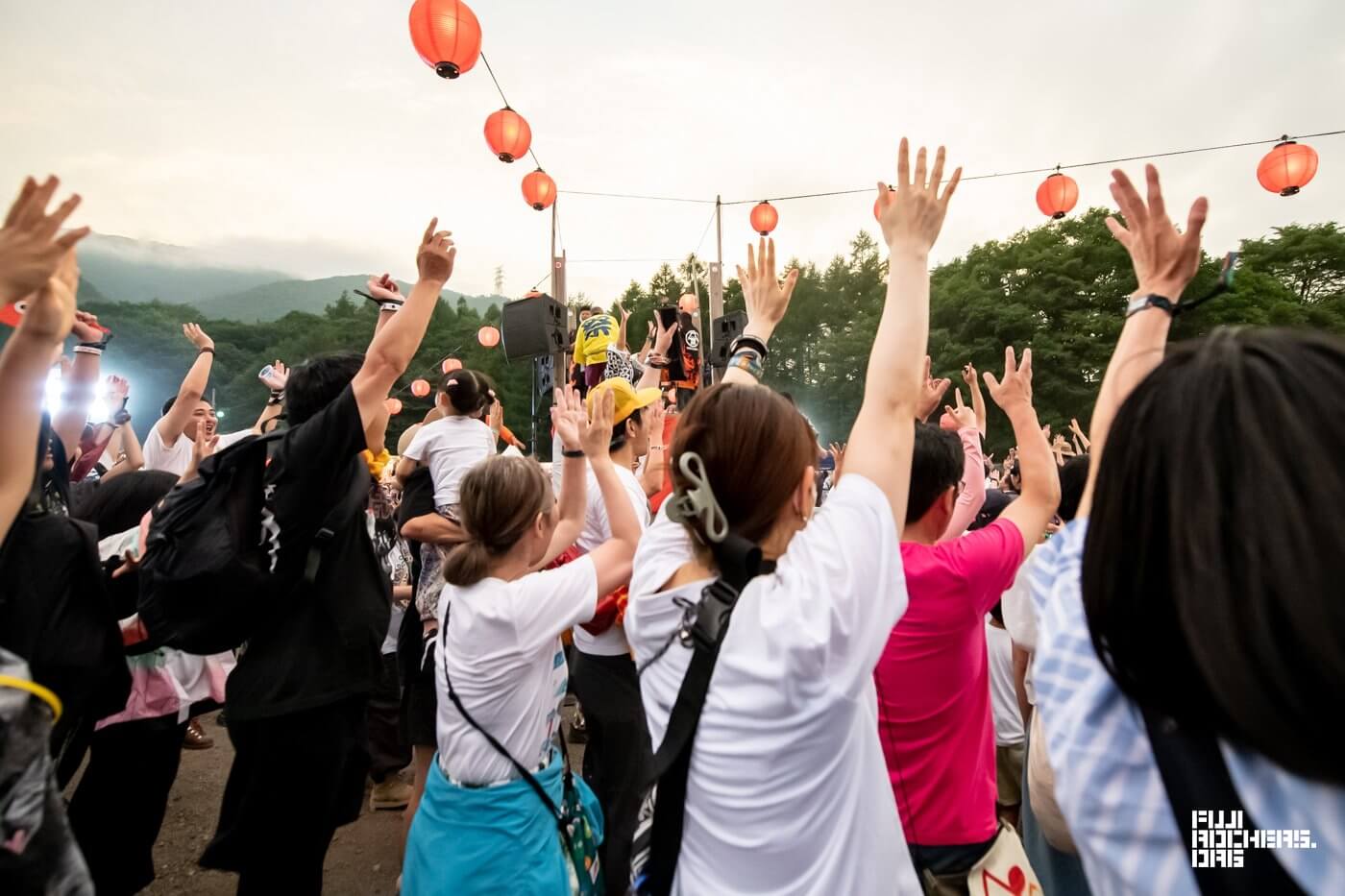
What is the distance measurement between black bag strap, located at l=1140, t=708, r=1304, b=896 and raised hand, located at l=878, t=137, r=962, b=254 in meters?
0.97

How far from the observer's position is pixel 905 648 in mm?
1596

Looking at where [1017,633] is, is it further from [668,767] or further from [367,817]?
[367,817]

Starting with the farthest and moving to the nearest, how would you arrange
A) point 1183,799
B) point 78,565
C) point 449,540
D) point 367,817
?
point 367,817 < point 449,540 < point 78,565 < point 1183,799

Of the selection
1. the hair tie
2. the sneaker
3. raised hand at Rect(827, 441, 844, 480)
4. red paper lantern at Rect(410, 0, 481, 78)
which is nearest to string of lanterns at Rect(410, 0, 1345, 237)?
red paper lantern at Rect(410, 0, 481, 78)

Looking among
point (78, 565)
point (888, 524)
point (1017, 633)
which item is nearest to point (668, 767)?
point (888, 524)

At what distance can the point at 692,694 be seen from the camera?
107cm

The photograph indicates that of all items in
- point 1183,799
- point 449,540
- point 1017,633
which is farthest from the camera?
point 449,540

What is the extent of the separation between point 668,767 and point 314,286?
620 feet

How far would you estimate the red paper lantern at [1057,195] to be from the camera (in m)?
9.98

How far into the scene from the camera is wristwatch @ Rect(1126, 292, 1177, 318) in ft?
3.96

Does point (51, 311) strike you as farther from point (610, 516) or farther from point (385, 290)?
point (610, 516)

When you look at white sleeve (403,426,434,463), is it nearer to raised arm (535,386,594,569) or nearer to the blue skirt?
raised arm (535,386,594,569)

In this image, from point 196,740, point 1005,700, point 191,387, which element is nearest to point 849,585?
point 1005,700

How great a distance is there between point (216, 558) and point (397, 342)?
77cm
